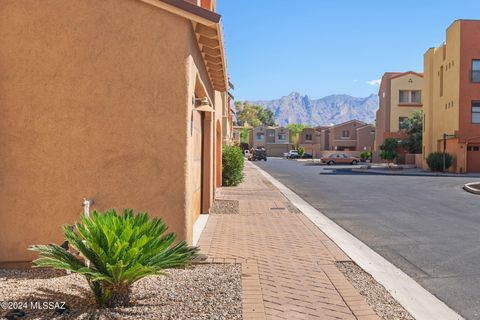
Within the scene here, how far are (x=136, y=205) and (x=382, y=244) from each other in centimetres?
474

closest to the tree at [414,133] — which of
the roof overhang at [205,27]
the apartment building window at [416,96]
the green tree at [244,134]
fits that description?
the apartment building window at [416,96]

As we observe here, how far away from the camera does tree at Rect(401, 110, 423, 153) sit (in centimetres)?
5403

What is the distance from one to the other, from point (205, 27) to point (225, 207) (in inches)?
261

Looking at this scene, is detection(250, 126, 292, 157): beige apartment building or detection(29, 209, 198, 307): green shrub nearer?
detection(29, 209, 198, 307): green shrub

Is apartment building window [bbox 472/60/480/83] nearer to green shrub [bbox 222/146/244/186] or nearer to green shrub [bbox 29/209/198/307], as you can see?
green shrub [bbox 222/146/244/186]

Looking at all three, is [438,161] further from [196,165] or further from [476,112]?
[196,165]

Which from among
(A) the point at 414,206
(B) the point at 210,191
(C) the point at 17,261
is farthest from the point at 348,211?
(C) the point at 17,261

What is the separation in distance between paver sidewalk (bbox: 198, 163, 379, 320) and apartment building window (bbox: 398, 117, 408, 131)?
48.6 m

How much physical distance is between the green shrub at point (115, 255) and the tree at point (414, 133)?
53.5 meters

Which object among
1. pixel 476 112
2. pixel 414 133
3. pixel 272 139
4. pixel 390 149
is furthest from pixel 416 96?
pixel 272 139

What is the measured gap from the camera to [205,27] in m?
7.34

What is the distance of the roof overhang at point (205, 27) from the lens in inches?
255

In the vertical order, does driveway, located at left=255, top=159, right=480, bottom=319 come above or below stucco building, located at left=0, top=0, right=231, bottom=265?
below

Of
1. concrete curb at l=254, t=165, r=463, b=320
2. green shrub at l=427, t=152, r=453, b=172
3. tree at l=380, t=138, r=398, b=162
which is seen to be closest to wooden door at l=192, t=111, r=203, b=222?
concrete curb at l=254, t=165, r=463, b=320
